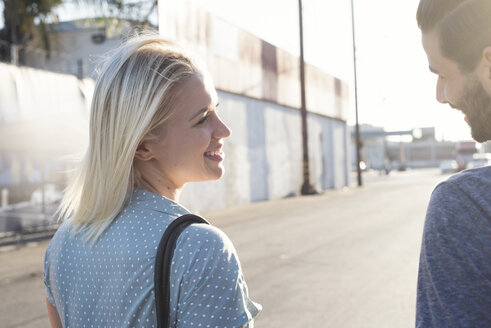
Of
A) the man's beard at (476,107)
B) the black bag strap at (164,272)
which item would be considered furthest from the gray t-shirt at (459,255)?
the black bag strap at (164,272)

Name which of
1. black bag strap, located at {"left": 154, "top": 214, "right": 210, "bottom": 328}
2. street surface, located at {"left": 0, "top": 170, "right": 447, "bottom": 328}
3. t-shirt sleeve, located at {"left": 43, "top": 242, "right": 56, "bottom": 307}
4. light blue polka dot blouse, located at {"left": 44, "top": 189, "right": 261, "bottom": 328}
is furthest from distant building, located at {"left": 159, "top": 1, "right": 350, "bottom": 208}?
black bag strap, located at {"left": 154, "top": 214, "right": 210, "bottom": 328}

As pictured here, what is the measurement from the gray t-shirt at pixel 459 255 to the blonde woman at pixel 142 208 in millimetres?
487

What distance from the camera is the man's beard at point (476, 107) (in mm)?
1150

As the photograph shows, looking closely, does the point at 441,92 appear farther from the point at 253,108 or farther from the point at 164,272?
the point at 253,108

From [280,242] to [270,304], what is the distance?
454 cm

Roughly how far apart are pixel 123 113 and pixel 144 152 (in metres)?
0.14

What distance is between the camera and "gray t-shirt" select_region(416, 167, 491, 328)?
103 centimetres

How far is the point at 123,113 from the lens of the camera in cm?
152

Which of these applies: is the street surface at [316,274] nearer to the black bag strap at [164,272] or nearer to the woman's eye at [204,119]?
the woman's eye at [204,119]

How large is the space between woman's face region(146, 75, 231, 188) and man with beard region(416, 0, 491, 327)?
2.17ft

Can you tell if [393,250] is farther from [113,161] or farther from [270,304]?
[113,161]

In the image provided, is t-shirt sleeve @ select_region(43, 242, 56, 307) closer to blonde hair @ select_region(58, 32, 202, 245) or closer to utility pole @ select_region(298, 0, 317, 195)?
blonde hair @ select_region(58, 32, 202, 245)

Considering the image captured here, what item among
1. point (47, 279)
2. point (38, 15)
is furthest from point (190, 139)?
point (38, 15)

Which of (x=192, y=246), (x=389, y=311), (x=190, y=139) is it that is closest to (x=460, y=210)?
(x=192, y=246)
